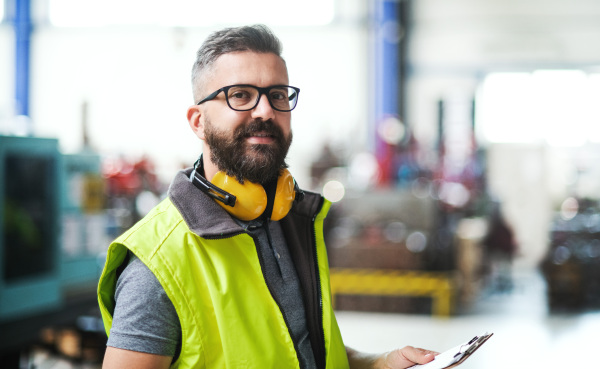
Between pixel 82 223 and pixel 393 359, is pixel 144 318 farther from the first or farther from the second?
pixel 82 223

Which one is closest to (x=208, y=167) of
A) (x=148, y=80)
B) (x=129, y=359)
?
(x=129, y=359)

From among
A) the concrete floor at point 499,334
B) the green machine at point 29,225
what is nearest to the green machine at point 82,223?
the green machine at point 29,225

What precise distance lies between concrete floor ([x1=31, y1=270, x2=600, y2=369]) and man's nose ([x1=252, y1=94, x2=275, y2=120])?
4.46 metres

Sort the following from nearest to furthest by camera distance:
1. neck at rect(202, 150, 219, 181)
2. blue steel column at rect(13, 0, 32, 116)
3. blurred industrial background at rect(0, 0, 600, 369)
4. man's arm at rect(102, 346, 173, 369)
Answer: man's arm at rect(102, 346, 173, 369), neck at rect(202, 150, 219, 181), blurred industrial background at rect(0, 0, 600, 369), blue steel column at rect(13, 0, 32, 116)

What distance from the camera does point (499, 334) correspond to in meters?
6.85

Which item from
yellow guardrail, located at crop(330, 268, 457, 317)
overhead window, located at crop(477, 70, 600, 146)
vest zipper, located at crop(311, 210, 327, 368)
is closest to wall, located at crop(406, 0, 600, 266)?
overhead window, located at crop(477, 70, 600, 146)

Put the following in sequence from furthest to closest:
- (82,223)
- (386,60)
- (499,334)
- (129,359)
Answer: (386,60) → (499,334) → (82,223) → (129,359)

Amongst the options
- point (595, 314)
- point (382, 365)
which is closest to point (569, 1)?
point (595, 314)

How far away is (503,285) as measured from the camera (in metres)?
10.0

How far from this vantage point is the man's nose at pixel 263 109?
153 centimetres

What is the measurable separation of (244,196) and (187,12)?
45.7 ft

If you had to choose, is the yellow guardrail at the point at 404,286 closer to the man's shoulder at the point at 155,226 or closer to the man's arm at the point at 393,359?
the man's arm at the point at 393,359

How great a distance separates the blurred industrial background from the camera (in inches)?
187

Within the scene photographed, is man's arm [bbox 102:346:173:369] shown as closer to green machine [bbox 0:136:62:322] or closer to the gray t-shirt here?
the gray t-shirt
